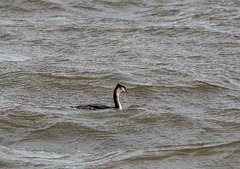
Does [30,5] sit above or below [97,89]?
above

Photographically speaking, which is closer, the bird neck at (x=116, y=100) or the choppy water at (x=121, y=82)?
the choppy water at (x=121, y=82)

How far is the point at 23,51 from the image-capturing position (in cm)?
1783

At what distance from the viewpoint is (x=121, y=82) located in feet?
50.2

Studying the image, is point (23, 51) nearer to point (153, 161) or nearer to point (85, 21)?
point (85, 21)

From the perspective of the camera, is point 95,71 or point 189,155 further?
point 95,71

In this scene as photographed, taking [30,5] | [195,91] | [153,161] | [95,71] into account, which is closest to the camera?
[153,161]

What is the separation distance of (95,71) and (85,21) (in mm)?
5861

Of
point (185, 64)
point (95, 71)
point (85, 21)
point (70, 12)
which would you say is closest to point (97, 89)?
point (95, 71)

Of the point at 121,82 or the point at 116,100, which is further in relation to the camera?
the point at 121,82

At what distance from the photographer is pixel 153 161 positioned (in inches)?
401

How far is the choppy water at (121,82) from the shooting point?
34.8ft

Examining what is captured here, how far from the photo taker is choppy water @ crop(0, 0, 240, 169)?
1059cm

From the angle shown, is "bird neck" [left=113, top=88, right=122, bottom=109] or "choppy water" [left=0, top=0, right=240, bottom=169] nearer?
"choppy water" [left=0, top=0, right=240, bottom=169]

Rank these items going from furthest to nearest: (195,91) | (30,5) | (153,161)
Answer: (30,5), (195,91), (153,161)
